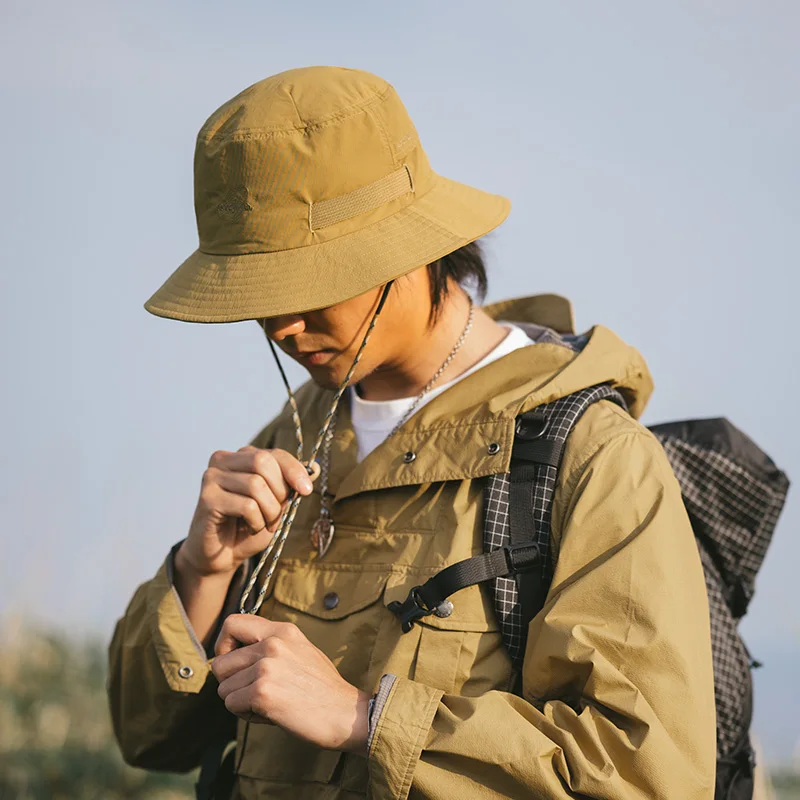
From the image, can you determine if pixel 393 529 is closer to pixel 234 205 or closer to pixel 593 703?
pixel 593 703

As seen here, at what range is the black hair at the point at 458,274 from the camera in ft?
8.30

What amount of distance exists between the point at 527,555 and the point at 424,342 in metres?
0.64

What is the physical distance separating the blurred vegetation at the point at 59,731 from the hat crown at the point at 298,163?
334cm

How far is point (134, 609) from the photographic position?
277cm

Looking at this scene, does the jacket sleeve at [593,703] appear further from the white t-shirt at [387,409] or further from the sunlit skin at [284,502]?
the white t-shirt at [387,409]

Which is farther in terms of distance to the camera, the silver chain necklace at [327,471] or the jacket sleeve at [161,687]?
the jacket sleeve at [161,687]

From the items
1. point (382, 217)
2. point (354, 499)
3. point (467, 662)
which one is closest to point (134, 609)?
point (354, 499)

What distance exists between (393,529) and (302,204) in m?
0.76

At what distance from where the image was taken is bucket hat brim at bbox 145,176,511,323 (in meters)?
2.12

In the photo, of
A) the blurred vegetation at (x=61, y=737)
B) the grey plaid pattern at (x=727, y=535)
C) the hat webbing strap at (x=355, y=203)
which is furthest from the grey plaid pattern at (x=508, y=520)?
the blurred vegetation at (x=61, y=737)

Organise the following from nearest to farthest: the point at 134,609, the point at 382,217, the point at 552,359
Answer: the point at 382,217 < the point at 552,359 < the point at 134,609

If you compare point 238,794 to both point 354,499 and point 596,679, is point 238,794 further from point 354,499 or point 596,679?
point 596,679

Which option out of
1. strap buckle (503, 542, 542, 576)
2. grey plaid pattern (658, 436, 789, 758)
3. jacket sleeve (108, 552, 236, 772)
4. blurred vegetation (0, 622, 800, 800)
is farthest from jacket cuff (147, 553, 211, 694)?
blurred vegetation (0, 622, 800, 800)

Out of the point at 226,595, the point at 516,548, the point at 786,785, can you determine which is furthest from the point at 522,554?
the point at 786,785
